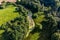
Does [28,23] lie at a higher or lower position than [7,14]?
lower

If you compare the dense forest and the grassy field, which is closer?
the dense forest

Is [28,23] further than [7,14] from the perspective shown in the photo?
No

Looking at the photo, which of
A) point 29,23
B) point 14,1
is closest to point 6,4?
point 14,1

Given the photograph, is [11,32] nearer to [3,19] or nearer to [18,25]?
[18,25]

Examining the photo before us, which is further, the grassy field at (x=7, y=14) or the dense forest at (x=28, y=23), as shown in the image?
the grassy field at (x=7, y=14)
